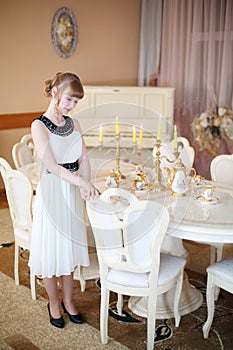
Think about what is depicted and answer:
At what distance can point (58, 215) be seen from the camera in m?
2.57

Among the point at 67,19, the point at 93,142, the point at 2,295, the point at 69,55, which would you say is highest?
the point at 67,19

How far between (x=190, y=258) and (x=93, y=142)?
6.38 feet

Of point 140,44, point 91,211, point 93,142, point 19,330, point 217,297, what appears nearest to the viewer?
point 91,211

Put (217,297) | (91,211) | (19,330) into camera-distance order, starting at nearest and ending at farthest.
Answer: (91,211) < (19,330) < (217,297)

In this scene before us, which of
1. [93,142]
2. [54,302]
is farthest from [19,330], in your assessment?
[93,142]

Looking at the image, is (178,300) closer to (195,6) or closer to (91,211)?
(91,211)

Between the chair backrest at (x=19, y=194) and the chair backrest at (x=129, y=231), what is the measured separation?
1.89 ft

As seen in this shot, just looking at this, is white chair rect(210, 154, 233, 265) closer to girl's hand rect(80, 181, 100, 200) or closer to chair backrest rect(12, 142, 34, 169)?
girl's hand rect(80, 181, 100, 200)

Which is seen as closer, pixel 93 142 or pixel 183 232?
pixel 183 232

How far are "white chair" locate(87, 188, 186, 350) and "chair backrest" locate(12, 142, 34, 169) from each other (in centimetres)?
144

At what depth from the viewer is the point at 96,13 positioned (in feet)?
19.2

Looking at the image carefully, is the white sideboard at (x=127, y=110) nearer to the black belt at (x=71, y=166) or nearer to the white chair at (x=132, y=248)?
the black belt at (x=71, y=166)

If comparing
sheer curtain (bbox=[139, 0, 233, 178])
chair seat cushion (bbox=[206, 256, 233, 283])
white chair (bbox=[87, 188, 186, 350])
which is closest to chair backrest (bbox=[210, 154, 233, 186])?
chair seat cushion (bbox=[206, 256, 233, 283])

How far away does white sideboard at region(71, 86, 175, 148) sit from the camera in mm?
5125
